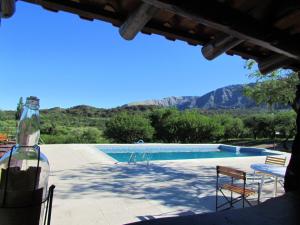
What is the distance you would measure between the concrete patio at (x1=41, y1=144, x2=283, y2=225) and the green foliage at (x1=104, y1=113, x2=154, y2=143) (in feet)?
28.6

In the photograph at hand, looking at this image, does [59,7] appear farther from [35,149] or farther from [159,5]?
[35,149]

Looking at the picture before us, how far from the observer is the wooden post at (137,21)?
1697 millimetres

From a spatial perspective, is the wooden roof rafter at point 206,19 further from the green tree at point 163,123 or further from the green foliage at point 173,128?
the green tree at point 163,123

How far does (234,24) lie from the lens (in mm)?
1897

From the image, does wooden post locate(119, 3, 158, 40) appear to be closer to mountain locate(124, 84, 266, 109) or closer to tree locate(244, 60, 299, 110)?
tree locate(244, 60, 299, 110)

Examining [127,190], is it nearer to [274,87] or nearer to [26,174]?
[26,174]

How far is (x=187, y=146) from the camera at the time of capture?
16781 mm

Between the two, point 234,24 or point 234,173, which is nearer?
point 234,24

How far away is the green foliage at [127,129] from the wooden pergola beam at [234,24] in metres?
17.2

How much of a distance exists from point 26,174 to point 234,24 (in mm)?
1535

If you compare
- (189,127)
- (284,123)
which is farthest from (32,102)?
(284,123)

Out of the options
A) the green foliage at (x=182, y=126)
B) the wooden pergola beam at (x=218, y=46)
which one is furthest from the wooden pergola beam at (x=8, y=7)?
the green foliage at (x=182, y=126)

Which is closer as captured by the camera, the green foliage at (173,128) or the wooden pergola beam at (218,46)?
the wooden pergola beam at (218,46)

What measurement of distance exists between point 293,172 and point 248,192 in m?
2.21
